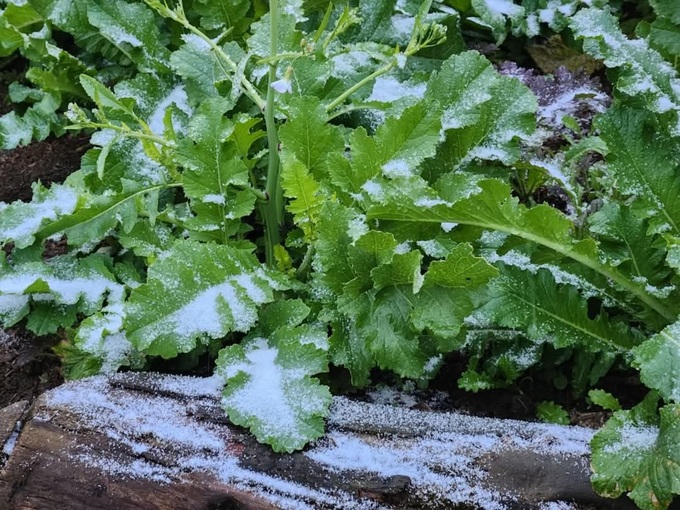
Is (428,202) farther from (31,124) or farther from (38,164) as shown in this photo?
(38,164)

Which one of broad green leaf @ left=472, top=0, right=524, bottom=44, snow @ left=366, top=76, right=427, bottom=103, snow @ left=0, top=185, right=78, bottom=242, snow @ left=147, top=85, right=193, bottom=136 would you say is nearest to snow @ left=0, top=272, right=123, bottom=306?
snow @ left=0, top=185, right=78, bottom=242

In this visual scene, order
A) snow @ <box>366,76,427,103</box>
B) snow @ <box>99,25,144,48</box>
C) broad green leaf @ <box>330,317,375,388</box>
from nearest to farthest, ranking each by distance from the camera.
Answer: broad green leaf @ <box>330,317,375,388</box>, snow @ <box>366,76,427,103</box>, snow @ <box>99,25,144,48</box>

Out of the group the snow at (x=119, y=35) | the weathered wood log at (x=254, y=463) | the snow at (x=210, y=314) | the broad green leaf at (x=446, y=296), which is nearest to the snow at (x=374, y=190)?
the broad green leaf at (x=446, y=296)

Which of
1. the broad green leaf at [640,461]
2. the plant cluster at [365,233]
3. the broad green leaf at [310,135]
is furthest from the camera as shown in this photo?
the broad green leaf at [310,135]

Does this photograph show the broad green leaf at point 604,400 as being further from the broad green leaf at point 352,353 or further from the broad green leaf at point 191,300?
the broad green leaf at point 191,300

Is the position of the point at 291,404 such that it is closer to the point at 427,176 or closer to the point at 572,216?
the point at 427,176

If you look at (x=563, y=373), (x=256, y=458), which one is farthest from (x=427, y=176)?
(x=256, y=458)

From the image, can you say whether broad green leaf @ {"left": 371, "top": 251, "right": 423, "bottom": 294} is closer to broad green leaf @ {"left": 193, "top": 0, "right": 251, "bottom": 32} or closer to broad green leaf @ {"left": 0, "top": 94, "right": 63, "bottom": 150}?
broad green leaf @ {"left": 193, "top": 0, "right": 251, "bottom": 32}
